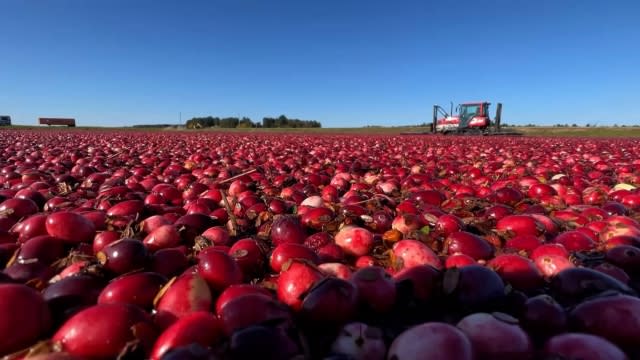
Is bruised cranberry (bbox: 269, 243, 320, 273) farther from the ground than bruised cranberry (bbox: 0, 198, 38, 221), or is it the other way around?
bruised cranberry (bbox: 0, 198, 38, 221)

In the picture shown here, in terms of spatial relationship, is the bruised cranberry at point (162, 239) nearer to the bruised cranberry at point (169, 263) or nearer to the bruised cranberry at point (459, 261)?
the bruised cranberry at point (169, 263)

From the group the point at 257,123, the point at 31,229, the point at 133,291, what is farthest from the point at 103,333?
the point at 257,123

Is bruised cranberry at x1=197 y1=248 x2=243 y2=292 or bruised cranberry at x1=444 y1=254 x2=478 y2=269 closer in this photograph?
bruised cranberry at x1=197 y1=248 x2=243 y2=292

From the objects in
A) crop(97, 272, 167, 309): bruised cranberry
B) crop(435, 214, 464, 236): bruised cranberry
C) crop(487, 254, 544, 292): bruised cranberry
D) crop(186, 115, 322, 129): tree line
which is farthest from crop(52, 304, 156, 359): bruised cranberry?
crop(186, 115, 322, 129): tree line

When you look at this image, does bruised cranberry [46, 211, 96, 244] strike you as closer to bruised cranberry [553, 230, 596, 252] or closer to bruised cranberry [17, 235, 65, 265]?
bruised cranberry [17, 235, 65, 265]

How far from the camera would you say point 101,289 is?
5.10 ft

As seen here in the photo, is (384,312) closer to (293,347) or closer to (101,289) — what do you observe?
(293,347)

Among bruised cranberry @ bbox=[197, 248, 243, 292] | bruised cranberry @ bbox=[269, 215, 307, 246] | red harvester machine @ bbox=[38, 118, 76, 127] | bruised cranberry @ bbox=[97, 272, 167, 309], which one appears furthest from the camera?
red harvester machine @ bbox=[38, 118, 76, 127]

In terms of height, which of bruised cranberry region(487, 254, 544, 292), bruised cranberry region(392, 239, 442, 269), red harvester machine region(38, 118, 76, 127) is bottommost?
bruised cranberry region(487, 254, 544, 292)

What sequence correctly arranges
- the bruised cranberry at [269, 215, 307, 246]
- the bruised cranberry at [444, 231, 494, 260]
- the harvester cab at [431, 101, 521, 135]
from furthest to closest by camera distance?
the harvester cab at [431, 101, 521, 135] < the bruised cranberry at [269, 215, 307, 246] < the bruised cranberry at [444, 231, 494, 260]

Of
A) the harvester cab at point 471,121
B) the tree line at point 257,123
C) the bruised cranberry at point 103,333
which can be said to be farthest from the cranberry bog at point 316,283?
the tree line at point 257,123

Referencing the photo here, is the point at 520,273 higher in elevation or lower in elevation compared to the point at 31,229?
lower

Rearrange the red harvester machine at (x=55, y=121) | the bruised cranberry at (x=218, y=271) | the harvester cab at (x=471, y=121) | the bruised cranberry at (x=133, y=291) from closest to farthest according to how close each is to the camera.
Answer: the bruised cranberry at (x=133, y=291), the bruised cranberry at (x=218, y=271), the harvester cab at (x=471, y=121), the red harvester machine at (x=55, y=121)

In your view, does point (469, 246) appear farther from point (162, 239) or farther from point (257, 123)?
point (257, 123)
